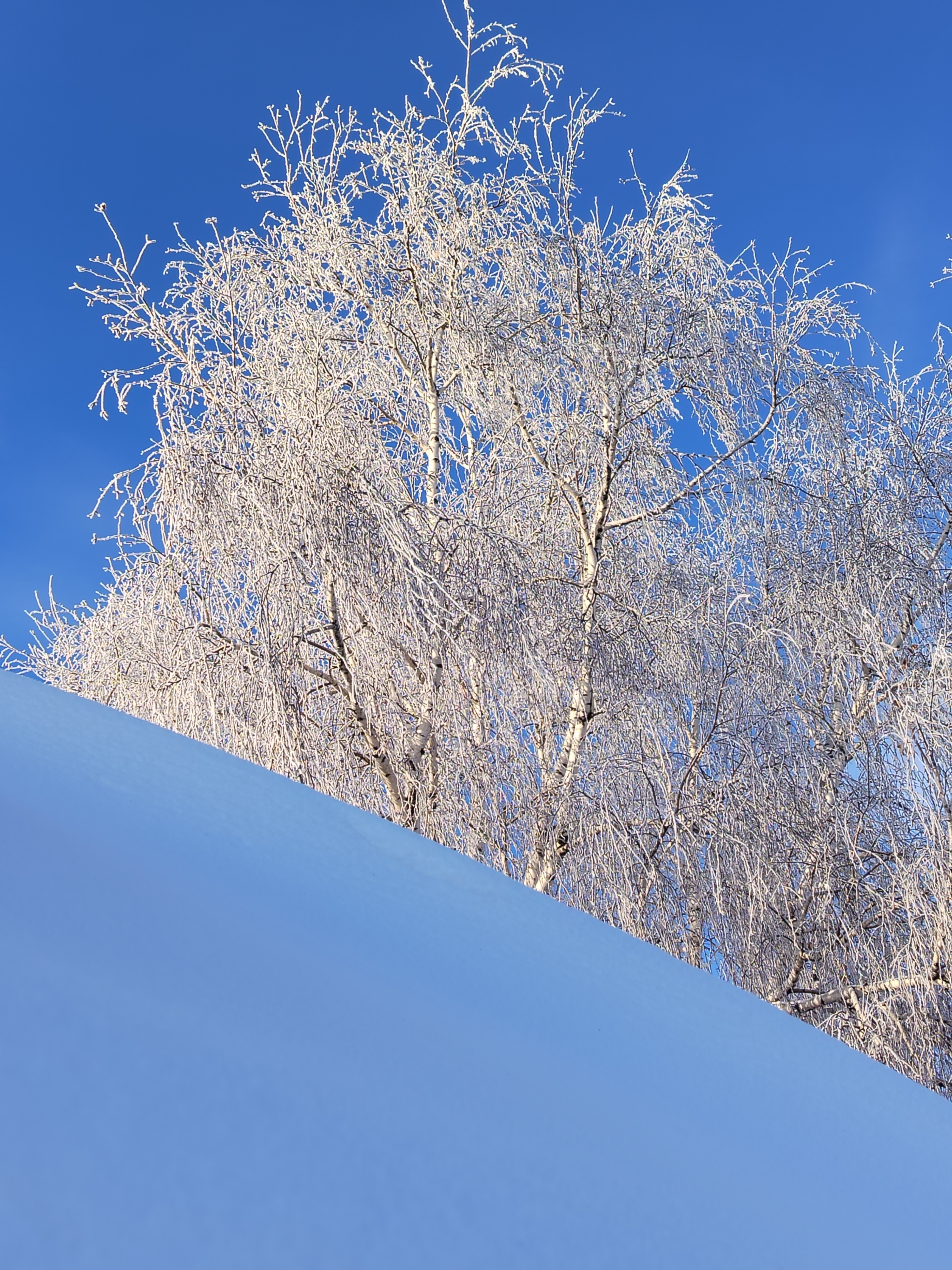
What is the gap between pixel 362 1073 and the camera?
1.06m

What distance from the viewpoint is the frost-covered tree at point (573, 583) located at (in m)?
4.52

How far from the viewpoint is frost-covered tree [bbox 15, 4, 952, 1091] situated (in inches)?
178

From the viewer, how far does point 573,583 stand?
4.93m

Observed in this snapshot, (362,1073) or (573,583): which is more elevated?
(573,583)

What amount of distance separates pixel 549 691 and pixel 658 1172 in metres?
3.57

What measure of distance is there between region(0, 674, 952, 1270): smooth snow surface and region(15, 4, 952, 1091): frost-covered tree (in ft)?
8.81

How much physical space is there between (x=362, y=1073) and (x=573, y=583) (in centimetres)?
396

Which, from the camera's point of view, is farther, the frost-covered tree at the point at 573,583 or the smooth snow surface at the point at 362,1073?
the frost-covered tree at the point at 573,583

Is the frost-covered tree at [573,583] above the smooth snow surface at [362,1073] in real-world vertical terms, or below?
above

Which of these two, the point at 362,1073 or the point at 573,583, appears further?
the point at 573,583

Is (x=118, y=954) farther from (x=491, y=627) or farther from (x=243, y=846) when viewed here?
(x=491, y=627)

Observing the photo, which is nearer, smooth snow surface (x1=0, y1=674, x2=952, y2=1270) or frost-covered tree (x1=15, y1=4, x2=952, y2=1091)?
smooth snow surface (x1=0, y1=674, x2=952, y2=1270)

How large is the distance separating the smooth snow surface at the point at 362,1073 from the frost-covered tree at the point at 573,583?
2686mm

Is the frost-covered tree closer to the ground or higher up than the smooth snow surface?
higher up
